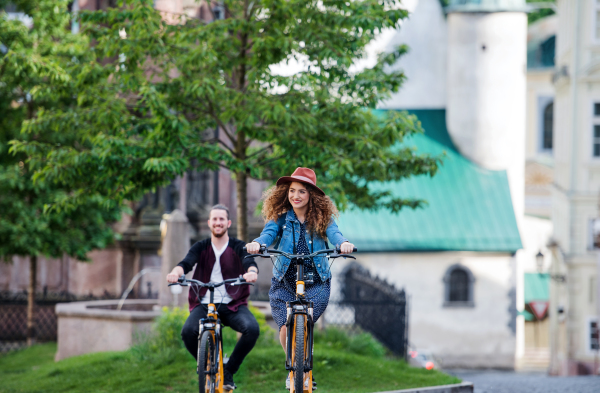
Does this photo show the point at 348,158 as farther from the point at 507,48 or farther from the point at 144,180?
the point at 507,48

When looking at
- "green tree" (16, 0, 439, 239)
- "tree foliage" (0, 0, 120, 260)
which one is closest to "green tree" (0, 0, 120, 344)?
"tree foliage" (0, 0, 120, 260)

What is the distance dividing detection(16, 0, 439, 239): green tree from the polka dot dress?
3.78 m

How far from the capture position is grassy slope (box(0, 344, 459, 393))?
8.82m

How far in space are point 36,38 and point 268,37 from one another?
8.39 metres

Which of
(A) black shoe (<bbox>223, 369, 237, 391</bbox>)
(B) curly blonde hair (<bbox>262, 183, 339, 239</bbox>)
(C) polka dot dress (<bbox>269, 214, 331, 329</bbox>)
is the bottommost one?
(A) black shoe (<bbox>223, 369, 237, 391</bbox>)

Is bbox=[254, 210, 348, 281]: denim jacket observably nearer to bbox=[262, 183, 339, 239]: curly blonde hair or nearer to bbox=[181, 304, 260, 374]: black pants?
bbox=[262, 183, 339, 239]: curly blonde hair

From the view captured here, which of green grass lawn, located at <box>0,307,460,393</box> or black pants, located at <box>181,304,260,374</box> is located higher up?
black pants, located at <box>181,304,260,374</box>

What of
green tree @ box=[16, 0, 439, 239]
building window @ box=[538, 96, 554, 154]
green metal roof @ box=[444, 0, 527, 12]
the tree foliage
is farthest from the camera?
building window @ box=[538, 96, 554, 154]

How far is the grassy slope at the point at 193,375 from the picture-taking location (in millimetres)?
8820

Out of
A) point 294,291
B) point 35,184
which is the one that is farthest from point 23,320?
point 294,291

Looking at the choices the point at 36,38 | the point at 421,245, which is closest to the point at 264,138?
the point at 36,38

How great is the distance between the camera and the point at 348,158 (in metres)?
10.7

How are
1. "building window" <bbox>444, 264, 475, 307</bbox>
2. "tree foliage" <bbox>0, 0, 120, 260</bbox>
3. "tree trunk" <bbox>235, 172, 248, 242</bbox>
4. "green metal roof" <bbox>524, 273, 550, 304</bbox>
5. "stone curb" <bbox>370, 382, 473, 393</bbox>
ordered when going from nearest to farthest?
"stone curb" <bbox>370, 382, 473, 393</bbox> < "tree trunk" <bbox>235, 172, 248, 242</bbox> < "tree foliage" <bbox>0, 0, 120, 260</bbox> < "building window" <bbox>444, 264, 475, 307</bbox> < "green metal roof" <bbox>524, 273, 550, 304</bbox>

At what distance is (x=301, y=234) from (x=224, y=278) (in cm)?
92
